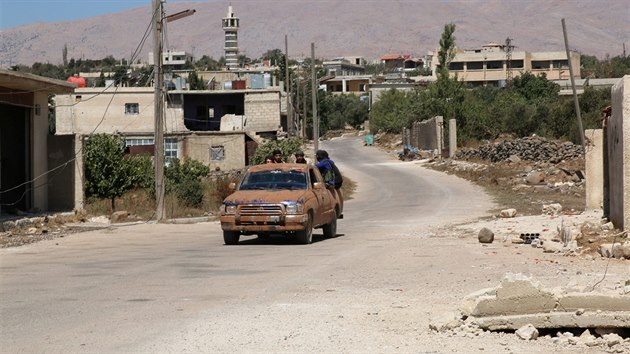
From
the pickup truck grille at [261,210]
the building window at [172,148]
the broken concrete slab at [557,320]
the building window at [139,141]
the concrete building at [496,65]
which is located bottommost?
the broken concrete slab at [557,320]

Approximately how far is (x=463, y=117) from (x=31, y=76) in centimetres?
5668

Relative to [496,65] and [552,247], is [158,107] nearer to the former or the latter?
[552,247]

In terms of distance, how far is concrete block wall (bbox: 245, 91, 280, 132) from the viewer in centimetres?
8738

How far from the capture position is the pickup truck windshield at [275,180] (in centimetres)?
2273

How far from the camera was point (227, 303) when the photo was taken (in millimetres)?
12172

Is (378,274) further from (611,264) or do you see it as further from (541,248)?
(541,248)

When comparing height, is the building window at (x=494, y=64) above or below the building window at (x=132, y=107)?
above

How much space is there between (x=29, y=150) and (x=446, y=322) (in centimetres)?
2365

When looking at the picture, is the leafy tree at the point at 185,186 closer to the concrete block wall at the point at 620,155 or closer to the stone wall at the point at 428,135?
the concrete block wall at the point at 620,155

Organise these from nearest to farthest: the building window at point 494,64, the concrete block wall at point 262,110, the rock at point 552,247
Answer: the rock at point 552,247 < the concrete block wall at point 262,110 < the building window at point 494,64

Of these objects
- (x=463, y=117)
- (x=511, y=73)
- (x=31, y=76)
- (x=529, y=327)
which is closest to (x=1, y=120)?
(x=31, y=76)

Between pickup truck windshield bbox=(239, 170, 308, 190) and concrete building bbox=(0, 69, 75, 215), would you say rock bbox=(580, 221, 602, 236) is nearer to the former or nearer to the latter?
pickup truck windshield bbox=(239, 170, 308, 190)

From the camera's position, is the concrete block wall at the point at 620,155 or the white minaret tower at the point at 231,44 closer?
the concrete block wall at the point at 620,155

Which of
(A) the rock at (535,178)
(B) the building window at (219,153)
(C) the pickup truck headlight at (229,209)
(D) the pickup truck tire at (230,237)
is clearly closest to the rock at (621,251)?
(C) the pickup truck headlight at (229,209)
